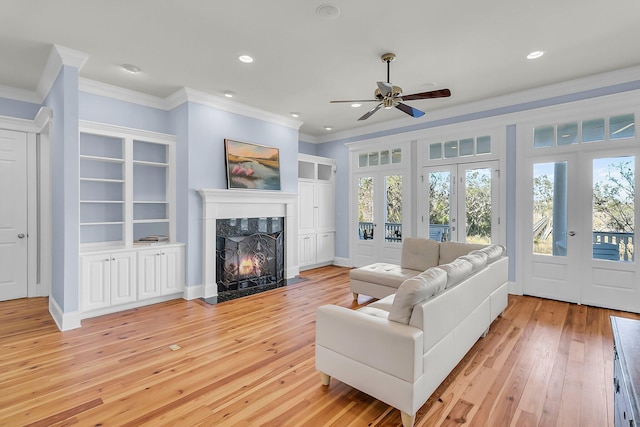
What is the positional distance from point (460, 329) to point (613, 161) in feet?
11.2

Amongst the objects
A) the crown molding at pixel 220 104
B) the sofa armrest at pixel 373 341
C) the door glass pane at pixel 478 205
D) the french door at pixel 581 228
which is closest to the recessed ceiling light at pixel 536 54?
the french door at pixel 581 228

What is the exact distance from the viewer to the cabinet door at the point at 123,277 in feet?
12.9

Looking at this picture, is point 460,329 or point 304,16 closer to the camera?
point 460,329

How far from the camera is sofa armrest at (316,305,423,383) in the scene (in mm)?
1888

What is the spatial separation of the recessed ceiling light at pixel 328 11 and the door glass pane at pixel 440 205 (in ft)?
11.8

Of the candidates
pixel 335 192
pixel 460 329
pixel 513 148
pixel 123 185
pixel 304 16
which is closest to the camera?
pixel 460 329

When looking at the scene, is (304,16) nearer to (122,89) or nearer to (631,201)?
(122,89)

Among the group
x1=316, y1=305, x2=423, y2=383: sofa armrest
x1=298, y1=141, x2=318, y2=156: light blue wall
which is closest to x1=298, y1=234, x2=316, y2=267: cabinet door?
x1=298, y1=141, x2=318, y2=156: light blue wall

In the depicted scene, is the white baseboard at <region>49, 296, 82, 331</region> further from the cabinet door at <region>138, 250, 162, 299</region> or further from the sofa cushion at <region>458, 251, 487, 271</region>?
the sofa cushion at <region>458, 251, 487, 271</region>

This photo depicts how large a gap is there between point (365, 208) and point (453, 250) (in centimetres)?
258

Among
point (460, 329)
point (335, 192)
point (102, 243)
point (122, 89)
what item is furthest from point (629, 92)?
point (102, 243)

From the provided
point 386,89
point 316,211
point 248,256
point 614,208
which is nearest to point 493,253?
point 614,208

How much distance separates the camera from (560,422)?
1991 mm

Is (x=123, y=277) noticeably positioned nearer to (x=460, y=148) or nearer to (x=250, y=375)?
(x=250, y=375)
